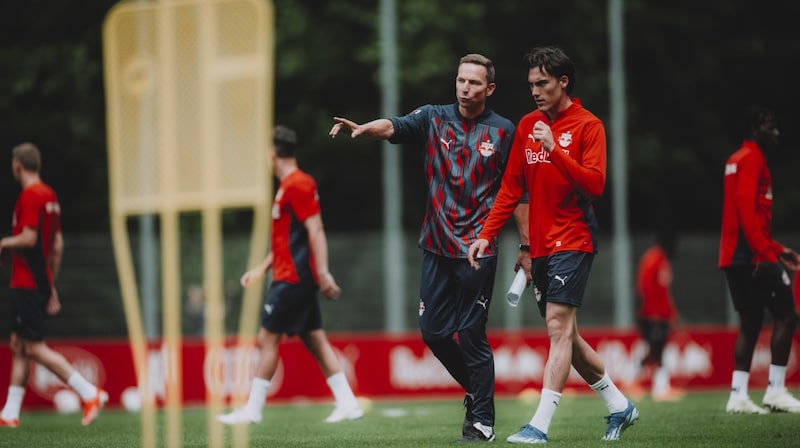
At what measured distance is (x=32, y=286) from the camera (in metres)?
11.1

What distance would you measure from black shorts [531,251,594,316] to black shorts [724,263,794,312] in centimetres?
287

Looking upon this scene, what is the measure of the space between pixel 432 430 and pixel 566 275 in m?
2.48

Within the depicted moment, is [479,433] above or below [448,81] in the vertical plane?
below

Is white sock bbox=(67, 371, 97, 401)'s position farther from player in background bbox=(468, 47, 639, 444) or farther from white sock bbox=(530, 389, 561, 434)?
white sock bbox=(530, 389, 561, 434)

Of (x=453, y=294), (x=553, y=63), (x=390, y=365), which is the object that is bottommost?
(x=390, y=365)

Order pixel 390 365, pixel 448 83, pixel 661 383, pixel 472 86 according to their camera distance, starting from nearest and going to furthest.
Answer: pixel 472 86
pixel 661 383
pixel 390 365
pixel 448 83

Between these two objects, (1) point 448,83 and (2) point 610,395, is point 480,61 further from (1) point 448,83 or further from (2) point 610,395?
(1) point 448,83

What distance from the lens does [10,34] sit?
94.6 ft

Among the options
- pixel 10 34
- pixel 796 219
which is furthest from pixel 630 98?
pixel 10 34

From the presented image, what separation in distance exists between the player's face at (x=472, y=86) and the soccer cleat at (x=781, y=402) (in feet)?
12.9

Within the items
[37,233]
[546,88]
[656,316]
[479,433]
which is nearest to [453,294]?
[479,433]

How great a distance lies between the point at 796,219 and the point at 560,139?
2455cm

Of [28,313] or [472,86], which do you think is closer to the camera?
[472,86]

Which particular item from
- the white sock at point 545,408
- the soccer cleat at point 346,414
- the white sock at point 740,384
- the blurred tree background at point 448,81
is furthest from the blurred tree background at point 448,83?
the white sock at point 545,408
